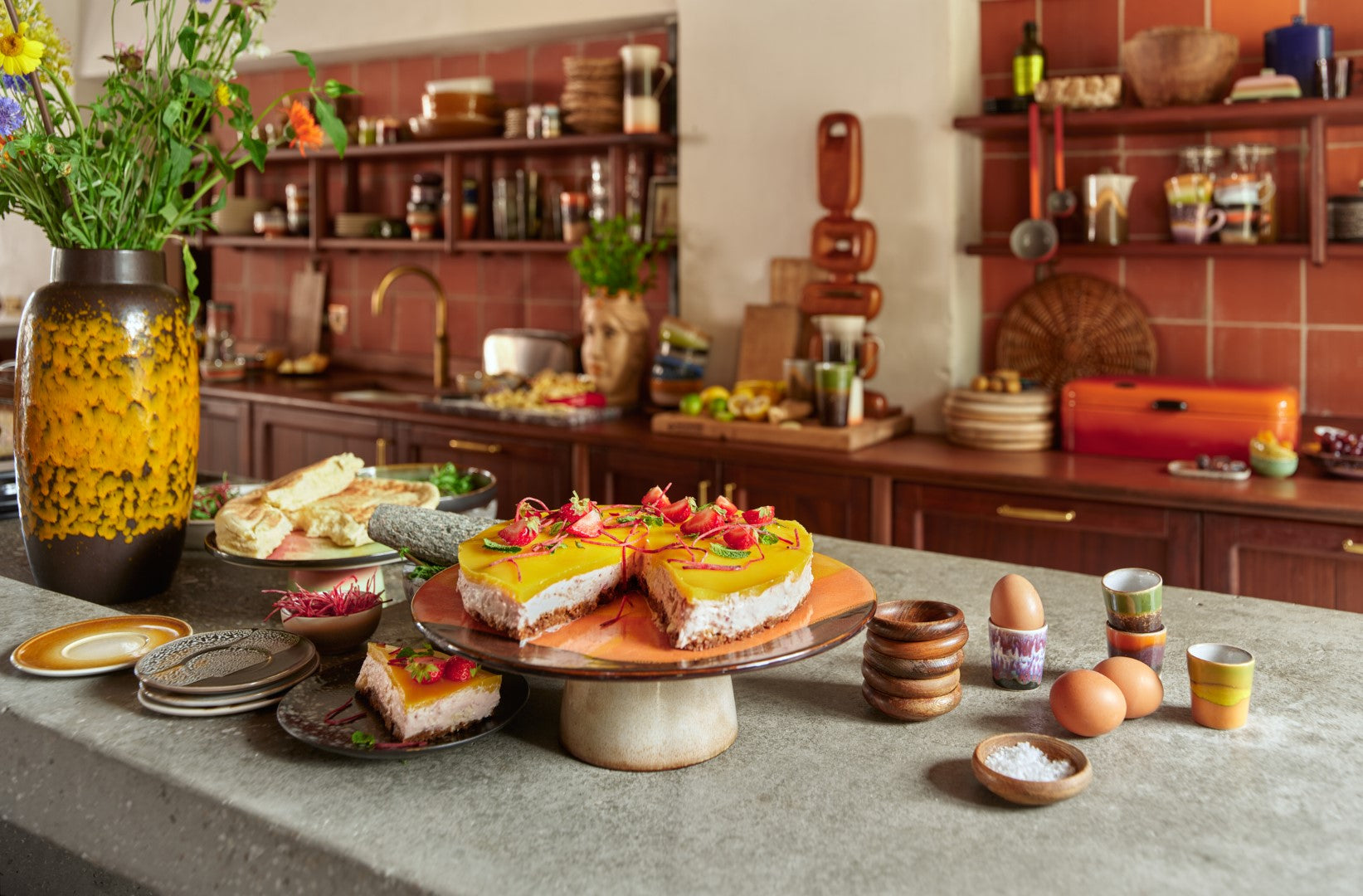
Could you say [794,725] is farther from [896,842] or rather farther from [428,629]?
[428,629]

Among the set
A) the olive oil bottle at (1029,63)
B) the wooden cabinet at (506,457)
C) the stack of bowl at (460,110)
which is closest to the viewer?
the olive oil bottle at (1029,63)

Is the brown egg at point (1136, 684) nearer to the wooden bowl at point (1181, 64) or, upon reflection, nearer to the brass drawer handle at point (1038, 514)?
the brass drawer handle at point (1038, 514)


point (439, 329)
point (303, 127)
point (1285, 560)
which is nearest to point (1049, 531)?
point (1285, 560)

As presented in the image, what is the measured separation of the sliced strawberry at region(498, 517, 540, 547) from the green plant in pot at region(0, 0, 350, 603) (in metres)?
0.65

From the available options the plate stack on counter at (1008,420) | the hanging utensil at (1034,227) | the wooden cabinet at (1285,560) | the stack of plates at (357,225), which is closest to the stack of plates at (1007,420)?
the plate stack on counter at (1008,420)

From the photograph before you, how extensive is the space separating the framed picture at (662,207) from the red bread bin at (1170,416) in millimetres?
1507

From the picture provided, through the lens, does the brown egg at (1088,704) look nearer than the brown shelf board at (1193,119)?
Yes

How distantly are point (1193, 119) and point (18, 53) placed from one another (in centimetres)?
263

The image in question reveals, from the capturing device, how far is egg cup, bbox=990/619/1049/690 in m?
1.36

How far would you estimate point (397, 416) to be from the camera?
4.00 m

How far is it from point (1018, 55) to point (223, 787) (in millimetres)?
2931

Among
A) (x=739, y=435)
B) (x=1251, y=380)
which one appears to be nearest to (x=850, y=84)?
(x=739, y=435)

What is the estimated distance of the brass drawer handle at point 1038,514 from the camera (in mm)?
2902

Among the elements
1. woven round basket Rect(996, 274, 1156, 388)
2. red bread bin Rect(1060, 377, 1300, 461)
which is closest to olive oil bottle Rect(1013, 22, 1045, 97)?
woven round basket Rect(996, 274, 1156, 388)
